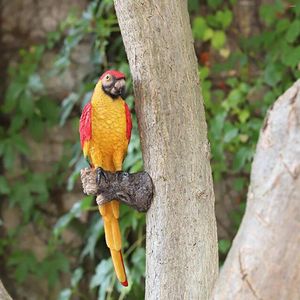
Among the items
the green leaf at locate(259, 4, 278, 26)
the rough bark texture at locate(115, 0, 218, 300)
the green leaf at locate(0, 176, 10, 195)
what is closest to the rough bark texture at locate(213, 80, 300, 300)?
the rough bark texture at locate(115, 0, 218, 300)

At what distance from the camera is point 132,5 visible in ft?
2.76

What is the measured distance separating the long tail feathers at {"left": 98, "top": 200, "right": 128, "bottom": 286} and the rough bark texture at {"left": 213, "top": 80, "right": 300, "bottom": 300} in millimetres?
298

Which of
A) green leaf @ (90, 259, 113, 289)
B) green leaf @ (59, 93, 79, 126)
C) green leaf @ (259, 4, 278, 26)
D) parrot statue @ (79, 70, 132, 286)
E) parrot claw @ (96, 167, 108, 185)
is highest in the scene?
parrot statue @ (79, 70, 132, 286)

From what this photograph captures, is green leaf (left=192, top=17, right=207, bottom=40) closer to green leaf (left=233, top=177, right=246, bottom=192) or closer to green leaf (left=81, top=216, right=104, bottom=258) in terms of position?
green leaf (left=233, top=177, right=246, bottom=192)

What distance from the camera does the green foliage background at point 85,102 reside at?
1589mm

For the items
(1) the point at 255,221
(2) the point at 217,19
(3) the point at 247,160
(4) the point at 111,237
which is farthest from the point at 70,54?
(1) the point at 255,221

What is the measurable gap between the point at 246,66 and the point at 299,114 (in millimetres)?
1179

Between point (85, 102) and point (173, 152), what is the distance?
2.71 ft

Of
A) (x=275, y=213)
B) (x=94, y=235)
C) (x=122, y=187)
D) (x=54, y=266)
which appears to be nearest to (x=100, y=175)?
(x=122, y=187)

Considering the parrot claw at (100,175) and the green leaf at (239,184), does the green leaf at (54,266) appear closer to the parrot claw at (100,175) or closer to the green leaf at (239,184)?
the green leaf at (239,184)

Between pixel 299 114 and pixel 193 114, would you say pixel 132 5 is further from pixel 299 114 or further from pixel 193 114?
pixel 299 114

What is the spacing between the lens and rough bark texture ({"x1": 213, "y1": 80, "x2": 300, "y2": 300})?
0.59m

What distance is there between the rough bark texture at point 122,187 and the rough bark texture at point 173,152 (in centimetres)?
1

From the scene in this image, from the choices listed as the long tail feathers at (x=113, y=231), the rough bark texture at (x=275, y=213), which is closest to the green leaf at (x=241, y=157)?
the long tail feathers at (x=113, y=231)
